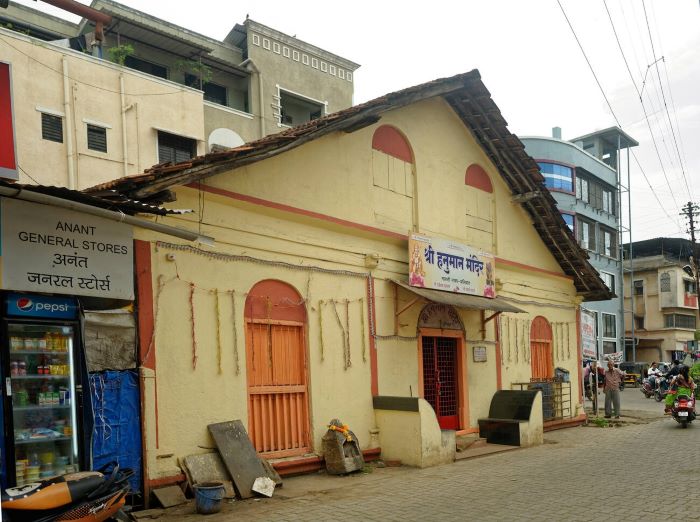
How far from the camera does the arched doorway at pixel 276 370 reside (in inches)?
380

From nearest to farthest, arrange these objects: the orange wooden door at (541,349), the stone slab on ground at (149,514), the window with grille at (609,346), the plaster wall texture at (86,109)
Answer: the stone slab on ground at (149,514)
the plaster wall texture at (86,109)
the orange wooden door at (541,349)
the window with grille at (609,346)

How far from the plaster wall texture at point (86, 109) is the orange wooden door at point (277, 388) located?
28.5 feet

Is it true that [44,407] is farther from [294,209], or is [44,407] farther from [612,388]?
[612,388]

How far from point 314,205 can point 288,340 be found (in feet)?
7.54

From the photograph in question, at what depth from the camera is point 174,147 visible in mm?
19125

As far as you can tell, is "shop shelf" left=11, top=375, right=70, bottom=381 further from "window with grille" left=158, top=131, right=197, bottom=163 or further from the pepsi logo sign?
"window with grille" left=158, top=131, right=197, bottom=163

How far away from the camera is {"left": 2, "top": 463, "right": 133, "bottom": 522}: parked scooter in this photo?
564cm

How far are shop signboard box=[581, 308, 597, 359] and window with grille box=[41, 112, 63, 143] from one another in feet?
49.3

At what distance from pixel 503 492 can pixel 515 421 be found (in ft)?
15.0

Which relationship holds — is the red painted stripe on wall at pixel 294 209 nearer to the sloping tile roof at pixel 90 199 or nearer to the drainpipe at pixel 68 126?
the sloping tile roof at pixel 90 199

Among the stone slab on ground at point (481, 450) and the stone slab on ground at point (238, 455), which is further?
the stone slab on ground at point (481, 450)

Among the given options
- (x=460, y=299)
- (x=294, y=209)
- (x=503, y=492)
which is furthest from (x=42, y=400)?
(x=460, y=299)

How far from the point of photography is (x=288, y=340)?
1023 cm

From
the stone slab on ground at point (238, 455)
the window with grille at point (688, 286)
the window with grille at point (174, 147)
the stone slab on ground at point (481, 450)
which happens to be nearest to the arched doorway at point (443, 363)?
the stone slab on ground at point (481, 450)
